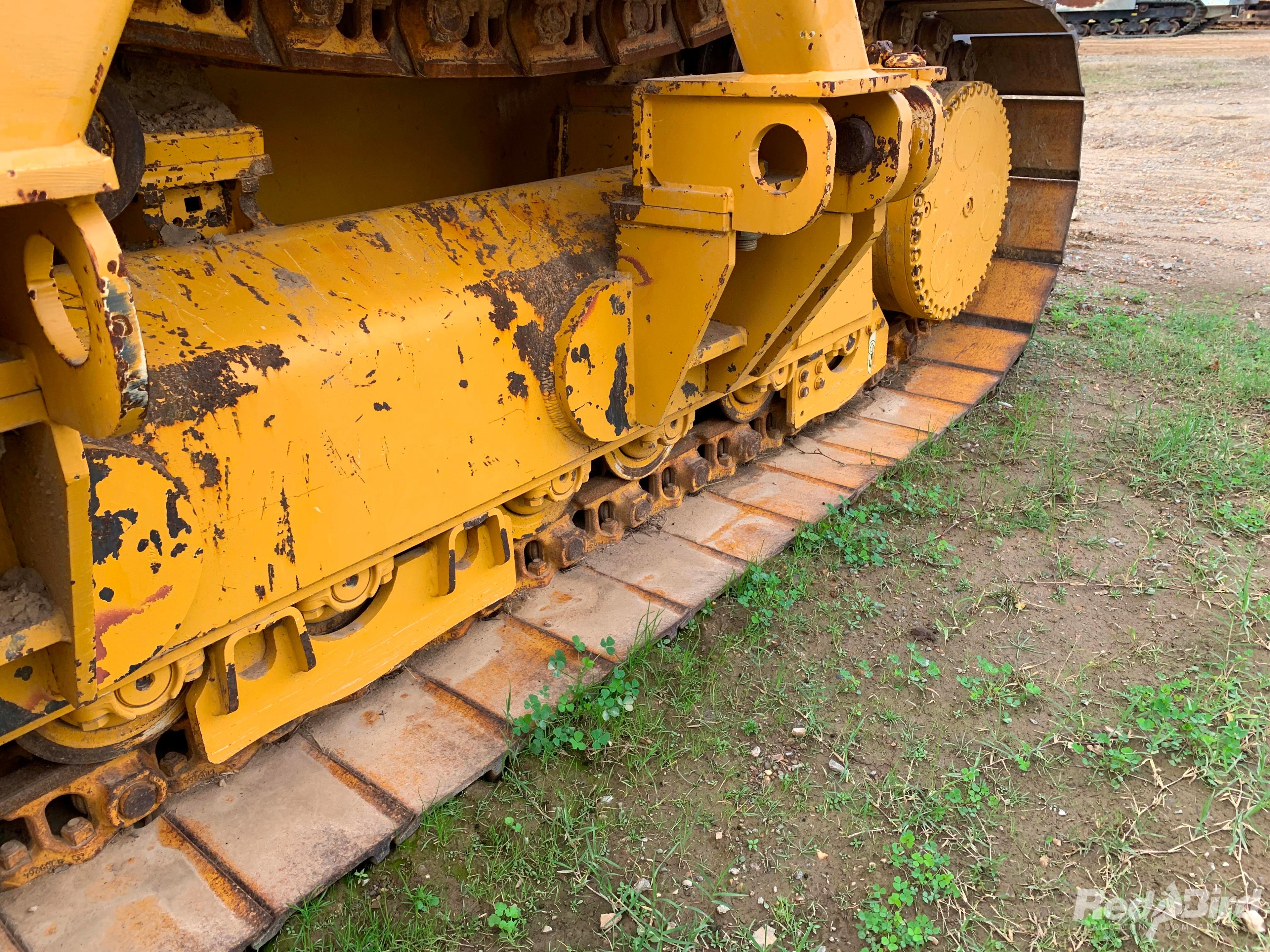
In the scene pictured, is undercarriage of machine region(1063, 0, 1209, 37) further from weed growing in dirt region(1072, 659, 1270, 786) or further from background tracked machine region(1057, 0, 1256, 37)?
weed growing in dirt region(1072, 659, 1270, 786)

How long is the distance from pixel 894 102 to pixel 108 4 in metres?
1.66

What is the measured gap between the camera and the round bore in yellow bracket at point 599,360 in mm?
2221

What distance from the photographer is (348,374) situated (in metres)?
1.82

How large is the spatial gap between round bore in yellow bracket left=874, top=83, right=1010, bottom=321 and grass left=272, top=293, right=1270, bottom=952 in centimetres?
79

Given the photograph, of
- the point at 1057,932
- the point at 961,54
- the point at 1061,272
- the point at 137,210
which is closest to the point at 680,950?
the point at 1057,932

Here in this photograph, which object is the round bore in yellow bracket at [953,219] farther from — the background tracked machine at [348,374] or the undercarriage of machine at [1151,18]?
the undercarriage of machine at [1151,18]

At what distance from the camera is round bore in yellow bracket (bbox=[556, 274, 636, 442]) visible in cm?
222

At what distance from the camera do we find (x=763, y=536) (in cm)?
291

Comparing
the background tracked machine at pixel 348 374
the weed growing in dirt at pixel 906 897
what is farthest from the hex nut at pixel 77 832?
the weed growing in dirt at pixel 906 897

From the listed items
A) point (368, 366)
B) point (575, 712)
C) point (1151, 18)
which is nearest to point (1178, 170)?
point (575, 712)

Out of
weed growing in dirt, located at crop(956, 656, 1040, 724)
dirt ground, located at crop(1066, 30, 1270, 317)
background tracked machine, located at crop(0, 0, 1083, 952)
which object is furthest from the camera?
dirt ground, located at crop(1066, 30, 1270, 317)

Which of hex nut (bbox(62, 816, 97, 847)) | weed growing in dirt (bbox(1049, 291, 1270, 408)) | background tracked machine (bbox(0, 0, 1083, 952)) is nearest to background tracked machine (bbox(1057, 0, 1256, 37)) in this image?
weed growing in dirt (bbox(1049, 291, 1270, 408))

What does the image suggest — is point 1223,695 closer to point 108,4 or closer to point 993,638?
point 993,638

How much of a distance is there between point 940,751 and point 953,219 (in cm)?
217
